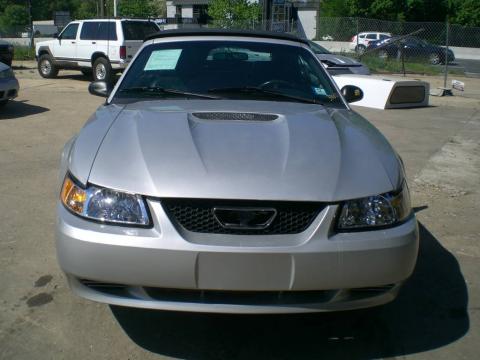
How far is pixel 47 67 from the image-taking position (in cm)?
1769

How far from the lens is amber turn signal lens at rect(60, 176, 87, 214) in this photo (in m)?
2.72

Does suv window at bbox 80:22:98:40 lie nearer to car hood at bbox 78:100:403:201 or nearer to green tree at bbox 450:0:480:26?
car hood at bbox 78:100:403:201

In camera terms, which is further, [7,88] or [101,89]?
[7,88]

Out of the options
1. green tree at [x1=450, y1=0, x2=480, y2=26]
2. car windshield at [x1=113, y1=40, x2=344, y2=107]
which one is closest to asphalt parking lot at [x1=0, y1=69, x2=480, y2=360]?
car windshield at [x1=113, y1=40, x2=344, y2=107]

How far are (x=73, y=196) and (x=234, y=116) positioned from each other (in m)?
1.10

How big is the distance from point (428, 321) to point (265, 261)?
1.33 m

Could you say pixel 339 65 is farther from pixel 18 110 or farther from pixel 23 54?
pixel 23 54

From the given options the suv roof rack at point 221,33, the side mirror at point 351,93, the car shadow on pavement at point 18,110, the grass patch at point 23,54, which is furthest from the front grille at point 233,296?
the grass patch at point 23,54

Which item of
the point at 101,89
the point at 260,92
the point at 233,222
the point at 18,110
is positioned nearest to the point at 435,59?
the point at 18,110

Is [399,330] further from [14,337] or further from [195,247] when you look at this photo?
[14,337]

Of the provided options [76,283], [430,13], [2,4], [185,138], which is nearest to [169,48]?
[185,138]

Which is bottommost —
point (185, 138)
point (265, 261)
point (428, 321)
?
point (428, 321)

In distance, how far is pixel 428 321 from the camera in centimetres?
326

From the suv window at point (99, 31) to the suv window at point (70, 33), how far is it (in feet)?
1.20
